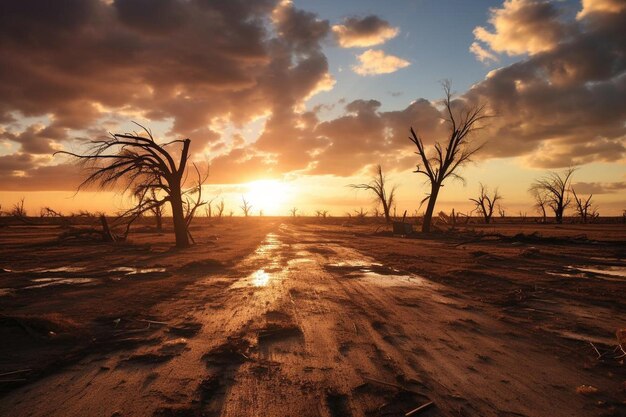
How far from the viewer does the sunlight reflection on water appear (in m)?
8.90

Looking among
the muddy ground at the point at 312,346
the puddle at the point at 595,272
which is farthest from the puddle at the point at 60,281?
the puddle at the point at 595,272

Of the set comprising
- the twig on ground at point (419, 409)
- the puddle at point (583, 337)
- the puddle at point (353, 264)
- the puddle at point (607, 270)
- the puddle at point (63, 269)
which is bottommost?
the puddle at point (583, 337)

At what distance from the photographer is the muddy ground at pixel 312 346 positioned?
10.9 feet

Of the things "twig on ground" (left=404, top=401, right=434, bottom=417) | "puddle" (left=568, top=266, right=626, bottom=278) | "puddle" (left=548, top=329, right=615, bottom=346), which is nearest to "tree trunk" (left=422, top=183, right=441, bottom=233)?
"puddle" (left=568, top=266, right=626, bottom=278)

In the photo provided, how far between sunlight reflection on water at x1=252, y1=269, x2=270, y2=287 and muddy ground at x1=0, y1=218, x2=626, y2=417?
0.35ft

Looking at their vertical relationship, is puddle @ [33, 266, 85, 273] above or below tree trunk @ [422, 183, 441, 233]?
below

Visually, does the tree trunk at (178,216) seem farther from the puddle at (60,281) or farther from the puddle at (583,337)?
the puddle at (583,337)

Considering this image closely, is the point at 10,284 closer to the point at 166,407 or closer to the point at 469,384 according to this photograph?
the point at 166,407

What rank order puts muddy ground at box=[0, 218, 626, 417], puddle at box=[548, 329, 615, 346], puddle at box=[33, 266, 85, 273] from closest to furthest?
muddy ground at box=[0, 218, 626, 417], puddle at box=[548, 329, 615, 346], puddle at box=[33, 266, 85, 273]

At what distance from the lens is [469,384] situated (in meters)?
3.67

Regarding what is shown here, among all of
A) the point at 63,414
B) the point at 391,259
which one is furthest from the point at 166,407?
the point at 391,259

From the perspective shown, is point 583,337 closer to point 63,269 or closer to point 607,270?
point 607,270

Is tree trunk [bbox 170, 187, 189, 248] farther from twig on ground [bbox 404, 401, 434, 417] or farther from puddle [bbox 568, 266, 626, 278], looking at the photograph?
twig on ground [bbox 404, 401, 434, 417]

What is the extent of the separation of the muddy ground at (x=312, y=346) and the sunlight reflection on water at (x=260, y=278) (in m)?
0.11
